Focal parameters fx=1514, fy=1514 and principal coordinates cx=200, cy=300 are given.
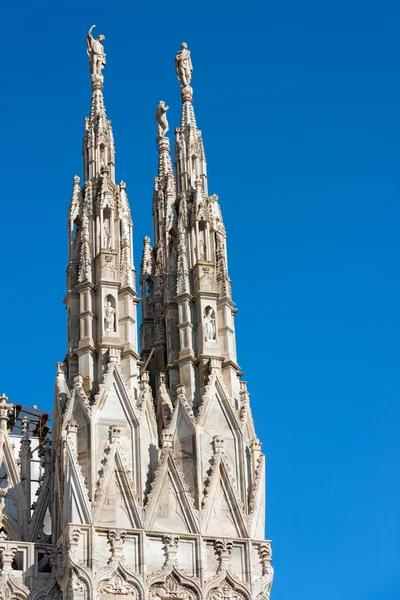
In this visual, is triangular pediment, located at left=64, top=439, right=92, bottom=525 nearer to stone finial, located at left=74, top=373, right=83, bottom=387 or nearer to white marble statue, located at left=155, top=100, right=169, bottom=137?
stone finial, located at left=74, top=373, right=83, bottom=387

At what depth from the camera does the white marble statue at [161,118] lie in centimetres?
3912

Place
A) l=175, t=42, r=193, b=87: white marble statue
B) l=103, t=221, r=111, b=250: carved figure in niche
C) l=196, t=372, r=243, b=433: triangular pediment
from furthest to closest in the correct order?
l=175, t=42, r=193, b=87: white marble statue
l=103, t=221, r=111, b=250: carved figure in niche
l=196, t=372, r=243, b=433: triangular pediment

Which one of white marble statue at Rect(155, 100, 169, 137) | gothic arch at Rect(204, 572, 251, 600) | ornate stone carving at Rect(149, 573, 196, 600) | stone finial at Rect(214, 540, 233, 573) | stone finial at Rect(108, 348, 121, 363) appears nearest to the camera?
ornate stone carving at Rect(149, 573, 196, 600)

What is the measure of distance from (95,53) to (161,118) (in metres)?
2.89

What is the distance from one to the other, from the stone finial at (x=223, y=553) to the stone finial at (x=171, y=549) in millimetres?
878

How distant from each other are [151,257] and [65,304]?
540cm

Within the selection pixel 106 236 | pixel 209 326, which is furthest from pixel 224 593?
pixel 106 236

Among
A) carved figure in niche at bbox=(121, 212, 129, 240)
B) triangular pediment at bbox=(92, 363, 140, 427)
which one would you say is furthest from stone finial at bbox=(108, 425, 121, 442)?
carved figure in niche at bbox=(121, 212, 129, 240)

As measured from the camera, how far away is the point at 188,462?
31641mm

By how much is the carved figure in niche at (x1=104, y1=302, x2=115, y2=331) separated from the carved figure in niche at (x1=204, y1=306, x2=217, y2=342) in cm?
211

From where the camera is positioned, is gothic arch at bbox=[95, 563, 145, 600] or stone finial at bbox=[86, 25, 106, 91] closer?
gothic arch at bbox=[95, 563, 145, 600]

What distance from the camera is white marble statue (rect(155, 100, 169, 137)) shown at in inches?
1540

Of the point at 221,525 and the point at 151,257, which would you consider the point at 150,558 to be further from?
the point at 151,257

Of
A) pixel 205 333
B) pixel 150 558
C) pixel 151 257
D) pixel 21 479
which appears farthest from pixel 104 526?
pixel 151 257
